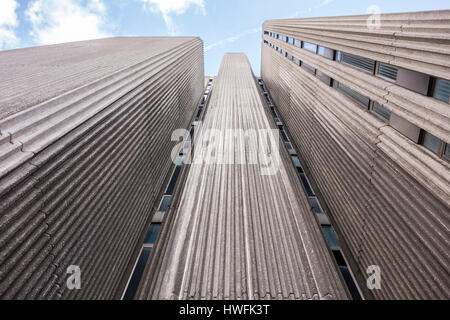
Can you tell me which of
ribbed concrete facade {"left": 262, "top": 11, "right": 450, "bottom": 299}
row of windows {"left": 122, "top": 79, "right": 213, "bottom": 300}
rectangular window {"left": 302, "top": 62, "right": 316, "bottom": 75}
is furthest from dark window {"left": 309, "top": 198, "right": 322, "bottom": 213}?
rectangular window {"left": 302, "top": 62, "right": 316, "bottom": 75}

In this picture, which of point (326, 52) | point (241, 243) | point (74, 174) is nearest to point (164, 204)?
point (74, 174)

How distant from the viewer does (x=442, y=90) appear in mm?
3832

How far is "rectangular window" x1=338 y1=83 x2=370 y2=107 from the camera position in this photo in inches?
243

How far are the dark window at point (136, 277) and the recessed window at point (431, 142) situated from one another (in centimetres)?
784

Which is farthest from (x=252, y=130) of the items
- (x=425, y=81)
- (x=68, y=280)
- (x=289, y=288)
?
(x=68, y=280)

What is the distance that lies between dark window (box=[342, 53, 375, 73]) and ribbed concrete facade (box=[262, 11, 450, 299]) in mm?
35

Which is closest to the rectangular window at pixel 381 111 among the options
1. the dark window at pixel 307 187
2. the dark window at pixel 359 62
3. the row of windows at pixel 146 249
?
the dark window at pixel 359 62

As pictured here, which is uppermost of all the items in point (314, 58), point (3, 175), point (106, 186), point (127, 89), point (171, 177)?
point (314, 58)

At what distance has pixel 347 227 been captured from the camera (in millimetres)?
6297

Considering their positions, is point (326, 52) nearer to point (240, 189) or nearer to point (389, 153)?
point (389, 153)

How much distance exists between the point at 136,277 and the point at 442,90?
8.56m
